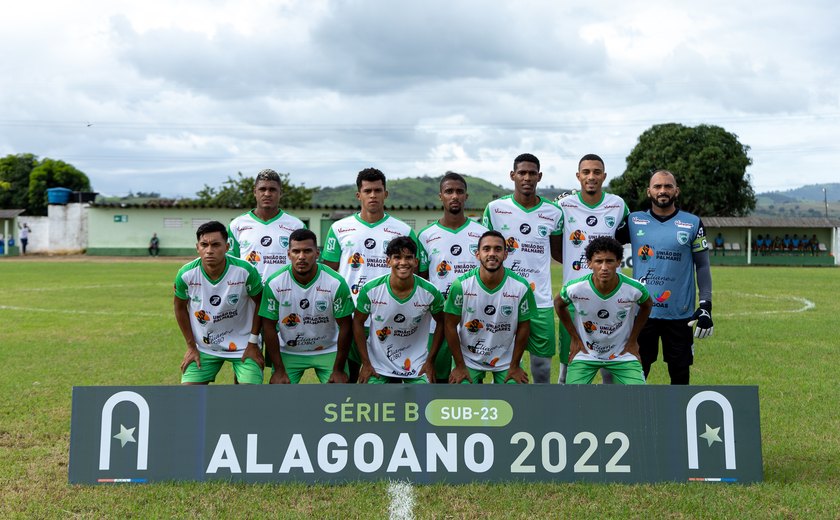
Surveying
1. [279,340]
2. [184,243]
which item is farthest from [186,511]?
[184,243]

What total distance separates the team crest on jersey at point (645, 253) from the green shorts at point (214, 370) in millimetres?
3008

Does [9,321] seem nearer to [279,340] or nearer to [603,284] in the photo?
[279,340]

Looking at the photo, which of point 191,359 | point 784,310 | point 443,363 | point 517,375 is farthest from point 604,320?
point 784,310

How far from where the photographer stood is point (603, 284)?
498cm

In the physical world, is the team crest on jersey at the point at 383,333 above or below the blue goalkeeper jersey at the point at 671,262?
below

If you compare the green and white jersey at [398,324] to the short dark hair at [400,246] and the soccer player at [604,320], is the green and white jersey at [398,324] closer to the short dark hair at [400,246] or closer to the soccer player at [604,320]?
the short dark hair at [400,246]

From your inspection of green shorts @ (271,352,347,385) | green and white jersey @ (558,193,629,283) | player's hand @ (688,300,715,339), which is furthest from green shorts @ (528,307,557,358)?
green shorts @ (271,352,347,385)

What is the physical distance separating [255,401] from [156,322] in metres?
8.33

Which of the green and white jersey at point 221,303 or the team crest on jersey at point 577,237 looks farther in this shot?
the team crest on jersey at point 577,237

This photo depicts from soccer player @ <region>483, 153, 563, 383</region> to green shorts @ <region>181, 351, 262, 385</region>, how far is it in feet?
6.91

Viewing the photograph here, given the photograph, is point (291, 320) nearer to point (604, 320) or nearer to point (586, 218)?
point (604, 320)

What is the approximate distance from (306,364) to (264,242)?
116 centimetres

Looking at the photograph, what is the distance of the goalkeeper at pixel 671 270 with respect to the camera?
5.26 metres

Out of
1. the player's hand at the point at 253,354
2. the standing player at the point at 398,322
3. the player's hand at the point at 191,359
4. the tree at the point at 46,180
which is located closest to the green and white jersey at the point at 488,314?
the standing player at the point at 398,322
